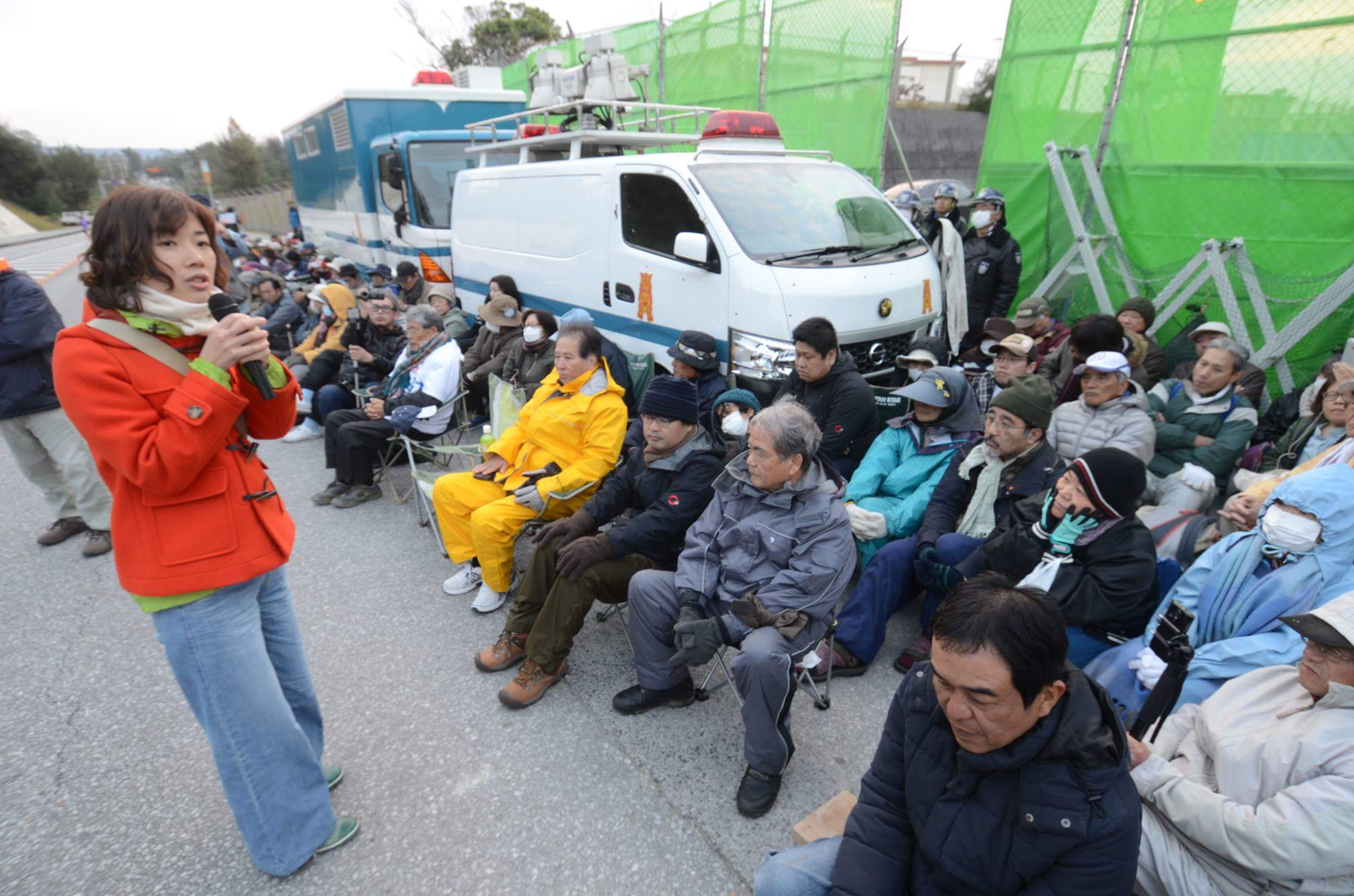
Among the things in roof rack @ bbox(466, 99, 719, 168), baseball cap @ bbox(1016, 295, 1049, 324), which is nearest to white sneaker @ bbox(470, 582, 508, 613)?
roof rack @ bbox(466, 99, 719, 168)

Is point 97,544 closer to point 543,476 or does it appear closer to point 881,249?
point 543,476

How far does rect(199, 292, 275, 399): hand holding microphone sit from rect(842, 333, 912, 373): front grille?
357 cm

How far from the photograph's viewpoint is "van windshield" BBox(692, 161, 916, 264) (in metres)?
4.54

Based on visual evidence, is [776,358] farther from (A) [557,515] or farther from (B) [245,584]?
(B) [245,584]

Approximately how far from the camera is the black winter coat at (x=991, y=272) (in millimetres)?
6086

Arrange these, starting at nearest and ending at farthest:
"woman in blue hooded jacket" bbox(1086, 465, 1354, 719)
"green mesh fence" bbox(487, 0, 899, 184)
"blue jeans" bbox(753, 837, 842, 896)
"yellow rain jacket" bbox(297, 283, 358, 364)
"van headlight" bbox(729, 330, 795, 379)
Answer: "blue jeans" bbox(753, 837, 842, 896), "woman in blue hooded jacket" bbox(1086, 465, 1354, 719), "van headlight" bbox(729, 330, 795, 379), "yellow rain jacket" bbox(297, 283, 358, 364), "green mesh fence" bbox(487, 0, 899, 184)

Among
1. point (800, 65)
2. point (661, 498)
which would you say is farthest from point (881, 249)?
point (800, 65)

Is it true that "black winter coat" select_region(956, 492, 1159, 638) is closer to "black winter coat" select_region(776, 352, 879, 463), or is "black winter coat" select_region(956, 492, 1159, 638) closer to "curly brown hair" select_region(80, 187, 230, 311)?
"black winter coat" select_region(776, 352, 879, 463)

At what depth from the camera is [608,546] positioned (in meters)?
3.00

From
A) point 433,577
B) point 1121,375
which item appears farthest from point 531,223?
point 1121,375

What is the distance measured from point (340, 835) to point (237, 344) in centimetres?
175

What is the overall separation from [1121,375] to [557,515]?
10.3 ft

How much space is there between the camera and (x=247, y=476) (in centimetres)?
192

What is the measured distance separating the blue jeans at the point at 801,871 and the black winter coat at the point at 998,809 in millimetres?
99
